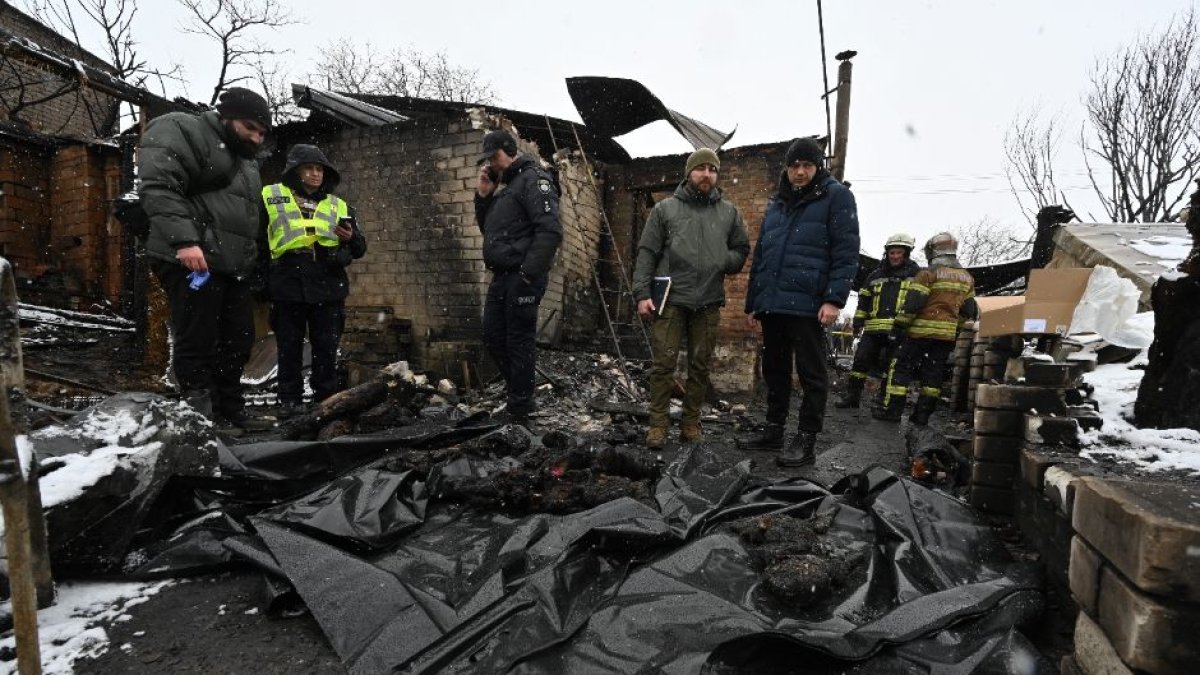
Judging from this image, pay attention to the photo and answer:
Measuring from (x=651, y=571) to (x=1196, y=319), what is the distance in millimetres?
2082

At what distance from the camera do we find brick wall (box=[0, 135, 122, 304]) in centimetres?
755

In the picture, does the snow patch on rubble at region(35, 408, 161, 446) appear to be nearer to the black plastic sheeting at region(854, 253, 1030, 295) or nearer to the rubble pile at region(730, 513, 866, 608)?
the rubble pile at region(730, 513, 866, 608)

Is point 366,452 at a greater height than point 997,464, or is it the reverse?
point 997,464

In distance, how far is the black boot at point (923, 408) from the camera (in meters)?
4.45

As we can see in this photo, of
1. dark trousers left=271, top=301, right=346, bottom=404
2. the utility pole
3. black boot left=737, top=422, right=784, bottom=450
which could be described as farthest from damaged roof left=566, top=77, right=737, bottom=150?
black boot left=737, top=422, right=784, bottom=450

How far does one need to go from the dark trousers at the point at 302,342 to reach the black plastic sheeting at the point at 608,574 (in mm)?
1742

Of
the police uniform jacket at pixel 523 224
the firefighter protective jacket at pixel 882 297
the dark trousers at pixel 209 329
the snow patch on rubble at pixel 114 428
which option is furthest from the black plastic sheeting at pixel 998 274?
the snow patch on rubble at pixel 114 428

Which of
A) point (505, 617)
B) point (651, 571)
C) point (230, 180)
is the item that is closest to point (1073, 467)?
point (651, 571)

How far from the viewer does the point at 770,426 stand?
11.3 feet

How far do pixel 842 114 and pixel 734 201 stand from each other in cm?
209

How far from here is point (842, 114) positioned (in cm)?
797

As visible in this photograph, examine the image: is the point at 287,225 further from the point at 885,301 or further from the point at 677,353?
the point at 885,301

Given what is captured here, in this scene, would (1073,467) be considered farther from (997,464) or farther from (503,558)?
(503,558)

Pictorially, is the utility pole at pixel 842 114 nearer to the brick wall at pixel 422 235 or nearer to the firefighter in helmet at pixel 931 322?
the firefighter in helmet at pixel 931 322
